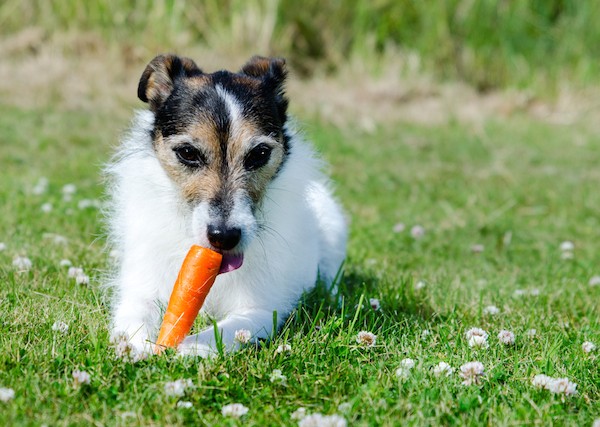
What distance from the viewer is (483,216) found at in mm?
7438

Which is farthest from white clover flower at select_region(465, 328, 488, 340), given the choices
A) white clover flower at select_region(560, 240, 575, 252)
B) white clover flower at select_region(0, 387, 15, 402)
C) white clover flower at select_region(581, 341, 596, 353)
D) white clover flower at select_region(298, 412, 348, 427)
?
white clover flower at select_region(560, 240, 575, 252)

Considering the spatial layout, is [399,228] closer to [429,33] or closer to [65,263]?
[65,263]

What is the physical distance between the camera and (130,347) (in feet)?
10.3

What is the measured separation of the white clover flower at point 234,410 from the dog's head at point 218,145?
849 mm

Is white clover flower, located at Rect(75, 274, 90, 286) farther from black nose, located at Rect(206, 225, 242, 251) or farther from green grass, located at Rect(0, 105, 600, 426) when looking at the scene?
black nose, located at Rect(206, 225, 242, 251)

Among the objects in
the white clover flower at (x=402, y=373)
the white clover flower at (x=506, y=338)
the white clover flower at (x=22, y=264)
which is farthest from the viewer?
the white clover flower at (x=22, y=264)

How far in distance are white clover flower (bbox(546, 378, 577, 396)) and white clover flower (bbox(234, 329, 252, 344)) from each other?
4.33ft

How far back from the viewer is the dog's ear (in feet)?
13.9

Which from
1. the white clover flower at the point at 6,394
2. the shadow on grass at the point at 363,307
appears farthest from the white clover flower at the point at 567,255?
the white clover flower at the point at 6,394

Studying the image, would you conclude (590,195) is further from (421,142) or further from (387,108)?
(387,108)

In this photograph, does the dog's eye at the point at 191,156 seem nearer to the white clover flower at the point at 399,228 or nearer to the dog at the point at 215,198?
the dog at the point at 215,198

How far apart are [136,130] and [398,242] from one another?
283 cm

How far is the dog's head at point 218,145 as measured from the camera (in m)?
3.49

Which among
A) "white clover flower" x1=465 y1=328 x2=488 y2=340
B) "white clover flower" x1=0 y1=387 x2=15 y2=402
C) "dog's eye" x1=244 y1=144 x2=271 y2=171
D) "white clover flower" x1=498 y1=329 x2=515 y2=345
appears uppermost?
"dog's eye" x1=244 y1=144 x2=271 y2=171
